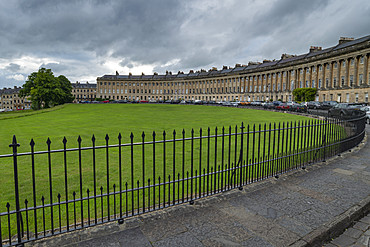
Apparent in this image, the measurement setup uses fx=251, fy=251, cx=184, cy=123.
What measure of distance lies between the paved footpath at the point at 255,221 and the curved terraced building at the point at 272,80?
5936 cm

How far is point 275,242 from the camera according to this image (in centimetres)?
371

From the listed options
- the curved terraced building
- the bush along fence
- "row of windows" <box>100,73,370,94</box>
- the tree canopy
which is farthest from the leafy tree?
the tree canopy

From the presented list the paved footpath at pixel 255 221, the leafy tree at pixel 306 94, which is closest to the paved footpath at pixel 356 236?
the paved footpath at pixel 255 221

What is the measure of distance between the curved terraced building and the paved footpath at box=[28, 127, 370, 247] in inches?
2337

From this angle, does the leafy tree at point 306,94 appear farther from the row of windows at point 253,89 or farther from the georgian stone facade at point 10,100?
the georgian stone facade at point 10,100

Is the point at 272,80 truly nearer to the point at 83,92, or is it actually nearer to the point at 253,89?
the point at 253,89

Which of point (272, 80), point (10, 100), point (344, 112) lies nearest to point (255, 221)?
point (344, 112)

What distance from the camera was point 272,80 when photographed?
90000mm

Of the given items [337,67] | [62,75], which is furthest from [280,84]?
[62,75]

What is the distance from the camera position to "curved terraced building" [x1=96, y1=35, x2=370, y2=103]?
5794cm

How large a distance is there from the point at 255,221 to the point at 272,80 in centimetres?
9245

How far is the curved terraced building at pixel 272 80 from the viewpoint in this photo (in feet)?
190

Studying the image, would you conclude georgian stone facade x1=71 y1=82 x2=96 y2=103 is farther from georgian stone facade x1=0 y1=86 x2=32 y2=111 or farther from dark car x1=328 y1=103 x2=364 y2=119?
dark car x1=328 y1=103 x2=364 y2=119

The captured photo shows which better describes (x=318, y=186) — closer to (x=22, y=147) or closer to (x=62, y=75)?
(x=22, y=147)
